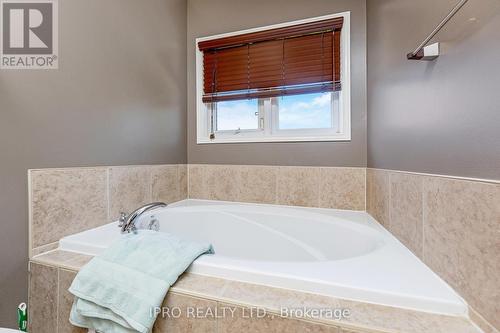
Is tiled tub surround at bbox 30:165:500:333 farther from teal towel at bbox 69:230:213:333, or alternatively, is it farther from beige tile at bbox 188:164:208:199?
teal towel at bbox 69:230:213:333

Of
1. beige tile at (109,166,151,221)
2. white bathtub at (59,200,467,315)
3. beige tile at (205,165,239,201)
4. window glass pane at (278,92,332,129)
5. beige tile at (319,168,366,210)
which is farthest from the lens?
beige tile at (205,165,239,201)

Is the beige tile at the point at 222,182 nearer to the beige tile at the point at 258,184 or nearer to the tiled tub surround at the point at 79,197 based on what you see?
the beige tile at the point at 258,184

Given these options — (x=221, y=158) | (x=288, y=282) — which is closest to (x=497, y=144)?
(x=288, y=282)

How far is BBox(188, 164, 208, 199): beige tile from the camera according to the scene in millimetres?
1980

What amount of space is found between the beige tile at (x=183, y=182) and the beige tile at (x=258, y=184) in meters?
0.52

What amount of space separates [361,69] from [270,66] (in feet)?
2.21

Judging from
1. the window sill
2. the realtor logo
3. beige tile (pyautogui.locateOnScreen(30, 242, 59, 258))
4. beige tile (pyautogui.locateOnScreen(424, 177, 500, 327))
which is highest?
the realtor logo

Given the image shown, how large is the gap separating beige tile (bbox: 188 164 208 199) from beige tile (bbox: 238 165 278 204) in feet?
1.18

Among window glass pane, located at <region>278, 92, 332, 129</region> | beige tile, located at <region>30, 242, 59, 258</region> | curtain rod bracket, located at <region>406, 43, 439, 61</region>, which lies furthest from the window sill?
beige tile, located at <region>30, 242, 59, 258</region>

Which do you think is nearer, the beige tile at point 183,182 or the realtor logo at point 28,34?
the realtor logo at point 28,34

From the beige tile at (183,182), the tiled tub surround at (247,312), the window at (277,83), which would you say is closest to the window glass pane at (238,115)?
the window at (277,83)

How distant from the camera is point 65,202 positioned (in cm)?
107

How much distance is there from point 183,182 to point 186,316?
4.59 feet

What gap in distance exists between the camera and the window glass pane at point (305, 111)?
5.68 feet
